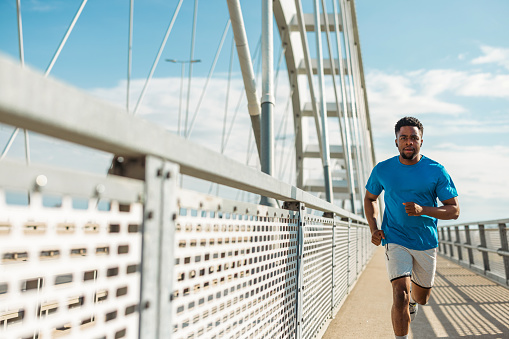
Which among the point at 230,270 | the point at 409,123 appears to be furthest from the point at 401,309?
the point at 230,270

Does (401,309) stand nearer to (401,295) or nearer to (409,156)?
(401,295)

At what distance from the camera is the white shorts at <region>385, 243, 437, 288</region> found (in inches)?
150

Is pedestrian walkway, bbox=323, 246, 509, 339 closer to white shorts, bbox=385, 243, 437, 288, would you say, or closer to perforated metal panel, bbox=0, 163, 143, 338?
white shorts, bbox=385, 243, 437, 288

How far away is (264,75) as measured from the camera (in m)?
7.03

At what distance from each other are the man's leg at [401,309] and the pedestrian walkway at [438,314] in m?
1.04

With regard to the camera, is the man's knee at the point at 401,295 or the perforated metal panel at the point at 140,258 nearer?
the perforated metal panel at the point at 140,258

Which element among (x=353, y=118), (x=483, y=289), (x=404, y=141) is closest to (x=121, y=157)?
(x=404, y=141)

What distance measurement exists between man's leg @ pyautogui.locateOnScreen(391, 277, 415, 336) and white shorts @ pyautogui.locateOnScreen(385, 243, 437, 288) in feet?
0.29

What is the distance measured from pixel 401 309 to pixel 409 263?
1.29 feet

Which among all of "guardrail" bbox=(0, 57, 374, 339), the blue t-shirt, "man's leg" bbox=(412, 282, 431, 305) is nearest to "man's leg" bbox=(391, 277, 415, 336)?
the blue t-shirt

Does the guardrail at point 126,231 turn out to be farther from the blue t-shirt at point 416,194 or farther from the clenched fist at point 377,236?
the blue t-shirt at point 416,194

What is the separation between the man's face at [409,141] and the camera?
12.8 feet

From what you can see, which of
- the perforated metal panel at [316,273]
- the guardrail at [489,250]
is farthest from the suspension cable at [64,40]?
the guardrail at [489,250]

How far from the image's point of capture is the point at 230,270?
A: 6.41ft
